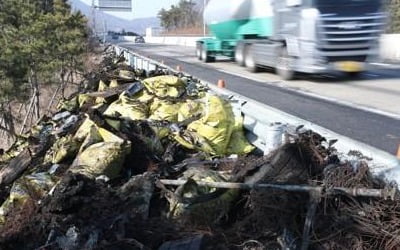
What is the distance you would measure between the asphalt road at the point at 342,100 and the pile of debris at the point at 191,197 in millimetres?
2894

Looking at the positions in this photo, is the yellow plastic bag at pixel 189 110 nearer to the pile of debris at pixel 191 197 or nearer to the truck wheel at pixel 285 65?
the pile of debris at pixel 191 197

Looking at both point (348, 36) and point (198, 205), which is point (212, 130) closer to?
point (198, 205)

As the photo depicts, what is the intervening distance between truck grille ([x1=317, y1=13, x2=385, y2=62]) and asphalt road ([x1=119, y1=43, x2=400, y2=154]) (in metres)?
0.89

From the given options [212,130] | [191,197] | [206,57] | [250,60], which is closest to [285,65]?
[250,60]

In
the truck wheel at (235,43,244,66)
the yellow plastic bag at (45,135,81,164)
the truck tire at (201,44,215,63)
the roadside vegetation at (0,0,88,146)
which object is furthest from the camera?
the roadside vegetation at (0,0,88,146)

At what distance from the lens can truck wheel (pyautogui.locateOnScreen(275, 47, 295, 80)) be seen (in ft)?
57.3

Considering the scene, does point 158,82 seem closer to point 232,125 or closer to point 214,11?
point 232,125

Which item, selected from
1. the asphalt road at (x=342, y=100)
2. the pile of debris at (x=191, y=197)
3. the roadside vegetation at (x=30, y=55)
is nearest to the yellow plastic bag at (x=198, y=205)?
the pile of debris at (x=191, y=197)

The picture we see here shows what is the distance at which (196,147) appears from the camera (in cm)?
649

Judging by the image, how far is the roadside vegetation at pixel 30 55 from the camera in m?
35.8

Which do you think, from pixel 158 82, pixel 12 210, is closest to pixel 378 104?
pixel 158 82

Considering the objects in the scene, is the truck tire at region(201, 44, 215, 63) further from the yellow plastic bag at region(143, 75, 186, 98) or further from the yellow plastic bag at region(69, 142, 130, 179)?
the yellow plastic bag at region(69, 142, 130, 179)

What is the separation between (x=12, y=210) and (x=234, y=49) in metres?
20.7

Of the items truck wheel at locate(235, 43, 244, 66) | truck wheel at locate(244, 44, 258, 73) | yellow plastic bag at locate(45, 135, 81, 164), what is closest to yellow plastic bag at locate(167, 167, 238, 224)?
yellow plastic bag at locate(45, 135, 81, 164)
